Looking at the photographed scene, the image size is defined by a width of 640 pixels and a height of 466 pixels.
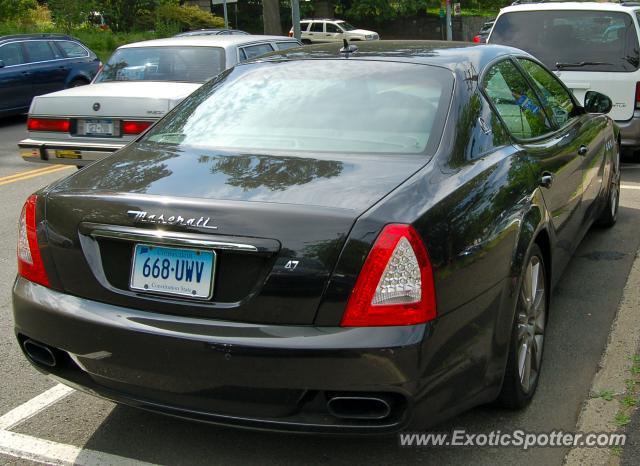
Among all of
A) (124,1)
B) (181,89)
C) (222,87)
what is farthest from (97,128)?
(124,1)

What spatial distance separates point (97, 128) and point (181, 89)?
36.8 inches

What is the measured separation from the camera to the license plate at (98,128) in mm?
8391

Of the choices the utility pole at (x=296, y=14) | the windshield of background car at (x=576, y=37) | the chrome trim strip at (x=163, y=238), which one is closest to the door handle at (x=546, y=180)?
the chrome trim strip at (x=163, y=238)

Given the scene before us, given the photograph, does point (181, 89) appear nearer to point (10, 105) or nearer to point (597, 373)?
point (597, 373)

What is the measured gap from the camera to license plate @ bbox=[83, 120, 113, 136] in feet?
27.5

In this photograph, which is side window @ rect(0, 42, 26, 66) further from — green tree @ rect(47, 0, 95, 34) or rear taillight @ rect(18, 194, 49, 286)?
green tree @ rect(47, 0, 95, 34)

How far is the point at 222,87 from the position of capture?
14.3 ft

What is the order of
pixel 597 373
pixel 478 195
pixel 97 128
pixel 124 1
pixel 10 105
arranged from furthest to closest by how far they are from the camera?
pixel 124 1 < pixel 10 105 < pixel 97 128 < pixel 597 373 < pixel 478 195

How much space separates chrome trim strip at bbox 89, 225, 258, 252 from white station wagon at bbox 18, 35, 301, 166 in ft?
16.8

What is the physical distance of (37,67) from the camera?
15875mm

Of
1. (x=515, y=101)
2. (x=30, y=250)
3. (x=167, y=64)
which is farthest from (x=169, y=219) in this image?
(x=167, y=64)

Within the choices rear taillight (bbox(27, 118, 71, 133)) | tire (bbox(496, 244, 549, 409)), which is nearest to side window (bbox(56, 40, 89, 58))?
rear taillight (bbox(27, 118, 71, 133))

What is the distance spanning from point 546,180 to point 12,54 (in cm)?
1366

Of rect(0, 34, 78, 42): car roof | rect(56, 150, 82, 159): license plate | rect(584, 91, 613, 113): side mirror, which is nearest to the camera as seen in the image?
rect(584, 91, 613, 113): side mirror
